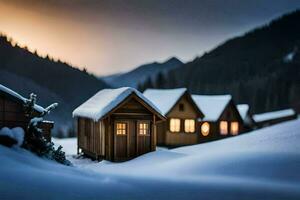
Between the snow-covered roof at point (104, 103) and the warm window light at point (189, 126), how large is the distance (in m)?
12.0

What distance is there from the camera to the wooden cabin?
88.0ft

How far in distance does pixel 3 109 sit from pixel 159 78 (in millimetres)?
52629

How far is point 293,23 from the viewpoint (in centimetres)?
14275

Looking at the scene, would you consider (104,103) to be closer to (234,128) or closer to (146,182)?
(146,182)

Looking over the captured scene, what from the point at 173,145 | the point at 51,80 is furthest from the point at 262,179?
the point at 173,145

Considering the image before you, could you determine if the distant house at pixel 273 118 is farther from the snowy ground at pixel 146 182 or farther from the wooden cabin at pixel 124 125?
the snowy ground at pixel 146 182

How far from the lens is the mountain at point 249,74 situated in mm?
90438

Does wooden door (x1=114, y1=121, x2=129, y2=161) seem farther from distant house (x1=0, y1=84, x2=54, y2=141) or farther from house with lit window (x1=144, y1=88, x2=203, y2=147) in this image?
house with lit window (x1=144, y1=88, x2=203, y2=147)

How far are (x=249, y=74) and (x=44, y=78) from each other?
88.1 metres

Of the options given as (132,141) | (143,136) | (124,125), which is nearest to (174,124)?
(143,136)

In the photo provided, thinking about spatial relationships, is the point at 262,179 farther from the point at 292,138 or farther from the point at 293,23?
the point at 293,23

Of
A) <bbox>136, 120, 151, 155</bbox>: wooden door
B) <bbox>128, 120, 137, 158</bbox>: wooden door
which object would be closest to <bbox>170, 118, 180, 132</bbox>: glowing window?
<bbox>136, 120, 151, 155</bbox>: wooden door

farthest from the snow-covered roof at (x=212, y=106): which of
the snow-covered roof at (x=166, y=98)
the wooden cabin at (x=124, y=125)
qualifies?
the wooden cabin at (x=124, y=125)

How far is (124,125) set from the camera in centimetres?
2733
